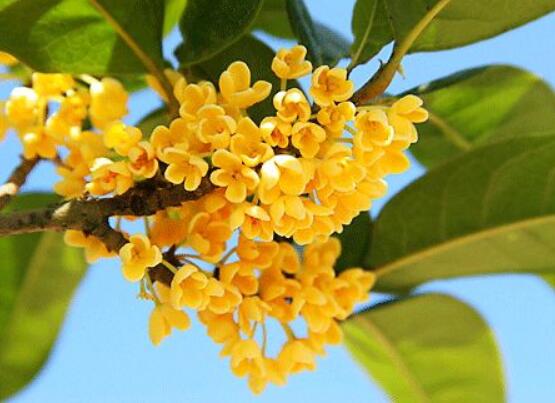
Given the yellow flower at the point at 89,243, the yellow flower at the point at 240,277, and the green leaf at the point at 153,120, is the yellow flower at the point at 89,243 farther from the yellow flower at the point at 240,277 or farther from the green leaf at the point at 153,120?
the green leaf at the point at 153,120

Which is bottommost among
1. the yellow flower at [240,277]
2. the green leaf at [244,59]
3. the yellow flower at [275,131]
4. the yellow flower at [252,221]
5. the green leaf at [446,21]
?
the yellow flower at [240,277]

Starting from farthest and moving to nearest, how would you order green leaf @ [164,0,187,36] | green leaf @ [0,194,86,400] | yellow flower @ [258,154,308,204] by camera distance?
1. green leaf @ [0,194,86,400]
2. green leaf @ [164,0,187,36]
3. yellow flower @ [258,154,308,204]

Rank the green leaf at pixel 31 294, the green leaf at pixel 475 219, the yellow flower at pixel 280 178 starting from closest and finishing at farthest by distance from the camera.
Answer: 1. the yellow flower at pixel 280 178
2. the green leaf at pixel 475 219
3. the green leaf at pixel 31 294

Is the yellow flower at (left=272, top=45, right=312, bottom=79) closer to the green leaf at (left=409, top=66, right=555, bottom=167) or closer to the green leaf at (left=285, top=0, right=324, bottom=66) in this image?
the green leaf at (left=285, top=0, right=324, bottom=66)

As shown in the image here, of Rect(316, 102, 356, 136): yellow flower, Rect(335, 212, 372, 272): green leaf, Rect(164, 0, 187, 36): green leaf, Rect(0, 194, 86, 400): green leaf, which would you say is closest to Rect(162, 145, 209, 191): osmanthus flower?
Rect(316, 102, 356, 136): yellow flower

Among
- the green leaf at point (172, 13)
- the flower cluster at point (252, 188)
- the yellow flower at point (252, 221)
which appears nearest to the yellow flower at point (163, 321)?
the flower cluster at point (252, 188)

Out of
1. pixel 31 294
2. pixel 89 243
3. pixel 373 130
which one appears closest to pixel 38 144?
pixel 89 243
